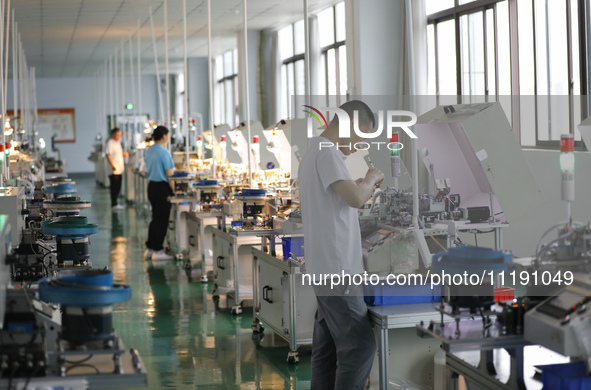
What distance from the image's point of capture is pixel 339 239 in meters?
2.94

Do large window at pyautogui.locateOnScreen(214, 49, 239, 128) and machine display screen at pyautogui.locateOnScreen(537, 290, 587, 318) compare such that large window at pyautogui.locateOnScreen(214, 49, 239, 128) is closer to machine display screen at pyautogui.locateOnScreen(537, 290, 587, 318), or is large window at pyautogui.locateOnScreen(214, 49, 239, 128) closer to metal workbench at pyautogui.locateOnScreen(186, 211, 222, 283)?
metal workbench at pyautogui.locateOnScreen(186, 211, 222, 283)

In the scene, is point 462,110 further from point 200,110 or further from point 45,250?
point 200,110

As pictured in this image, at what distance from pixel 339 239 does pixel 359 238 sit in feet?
0.38

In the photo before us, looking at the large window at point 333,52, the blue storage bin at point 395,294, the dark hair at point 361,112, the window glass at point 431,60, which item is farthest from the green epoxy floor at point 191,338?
the large window at point 333,52

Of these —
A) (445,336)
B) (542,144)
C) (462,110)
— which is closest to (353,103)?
(462,110)

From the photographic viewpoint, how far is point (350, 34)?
944 cm

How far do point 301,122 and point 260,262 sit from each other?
1.54 metres

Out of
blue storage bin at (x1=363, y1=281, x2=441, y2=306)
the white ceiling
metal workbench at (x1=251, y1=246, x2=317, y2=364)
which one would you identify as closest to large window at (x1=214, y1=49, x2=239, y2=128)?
the white ceiling

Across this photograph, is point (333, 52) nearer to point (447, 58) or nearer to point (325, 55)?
point (325, 55)

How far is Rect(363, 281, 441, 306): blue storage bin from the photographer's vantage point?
3.28 m

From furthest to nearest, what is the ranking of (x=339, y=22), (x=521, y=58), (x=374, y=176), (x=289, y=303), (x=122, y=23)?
(x=122, y=23) < (x=339, y=22) < (x=521, y=58) < (x=289, y=303) < (x=374, y=176)

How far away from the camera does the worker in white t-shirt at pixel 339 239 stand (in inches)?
115

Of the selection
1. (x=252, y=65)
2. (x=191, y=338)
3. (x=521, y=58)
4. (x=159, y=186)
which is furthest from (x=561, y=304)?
(x=252, y=65)

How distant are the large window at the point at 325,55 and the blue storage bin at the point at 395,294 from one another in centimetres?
734
